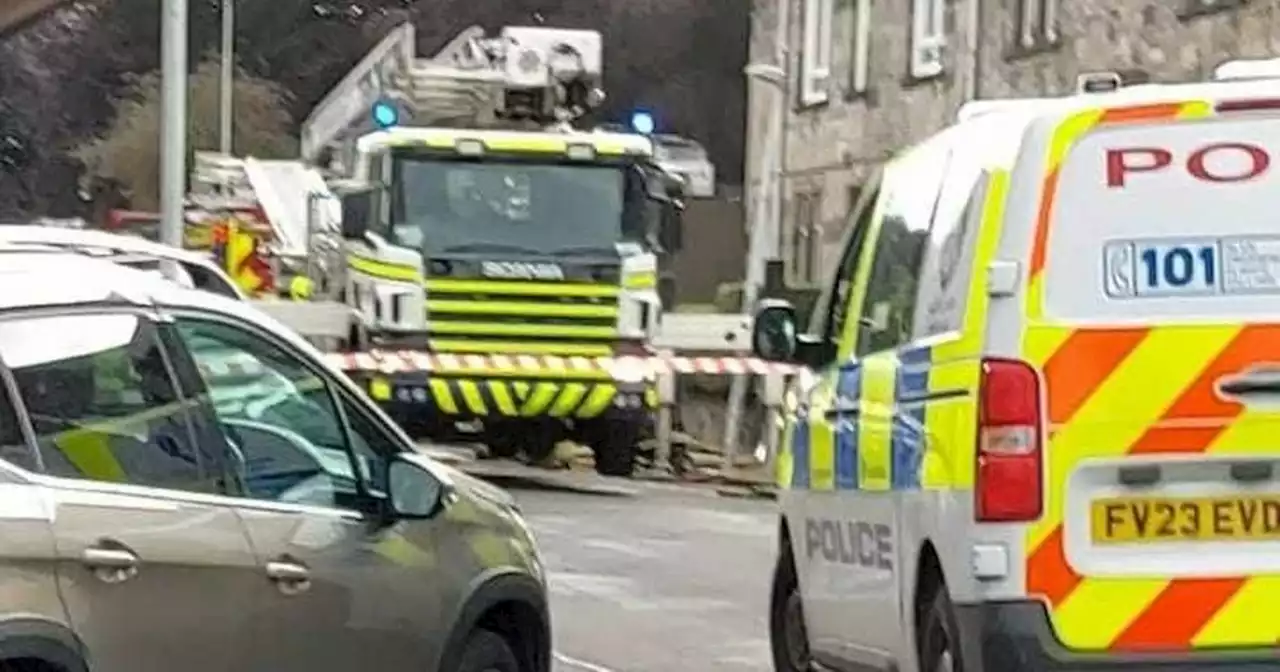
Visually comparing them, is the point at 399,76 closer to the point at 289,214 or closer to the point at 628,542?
the point at 289,214

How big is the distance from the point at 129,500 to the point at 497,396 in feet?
53.3

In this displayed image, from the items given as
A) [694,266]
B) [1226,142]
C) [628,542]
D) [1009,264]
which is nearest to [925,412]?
[1009,264]

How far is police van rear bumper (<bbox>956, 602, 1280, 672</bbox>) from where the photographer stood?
24.3ft

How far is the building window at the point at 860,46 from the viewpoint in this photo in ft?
116

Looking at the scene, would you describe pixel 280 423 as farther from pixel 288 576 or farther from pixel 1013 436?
pixel 1013 436

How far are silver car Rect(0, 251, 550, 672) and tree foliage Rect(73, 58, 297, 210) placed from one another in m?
48.2

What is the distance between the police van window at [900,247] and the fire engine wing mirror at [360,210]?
44.6 ft

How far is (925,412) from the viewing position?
793 centimetres

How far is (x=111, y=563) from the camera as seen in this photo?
626cm

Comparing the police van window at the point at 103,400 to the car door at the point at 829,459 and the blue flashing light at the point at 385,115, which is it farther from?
the blue flashing light at the point at 385,115

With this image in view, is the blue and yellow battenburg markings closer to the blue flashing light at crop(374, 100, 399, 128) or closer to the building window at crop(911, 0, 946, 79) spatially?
the blue flashing light at crop(374, 100, 399, 128)

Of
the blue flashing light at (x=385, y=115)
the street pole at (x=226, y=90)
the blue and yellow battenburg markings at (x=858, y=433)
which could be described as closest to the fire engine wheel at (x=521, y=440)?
the blue flashing light at (x=385, y=115)

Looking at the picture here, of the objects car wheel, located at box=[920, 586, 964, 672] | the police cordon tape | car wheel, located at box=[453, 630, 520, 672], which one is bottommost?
the police cordon tape

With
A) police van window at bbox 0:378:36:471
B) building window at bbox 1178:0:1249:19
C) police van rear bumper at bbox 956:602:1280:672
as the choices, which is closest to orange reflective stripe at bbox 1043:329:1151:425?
police van rear bumper at bbox 956:602:1280:672
